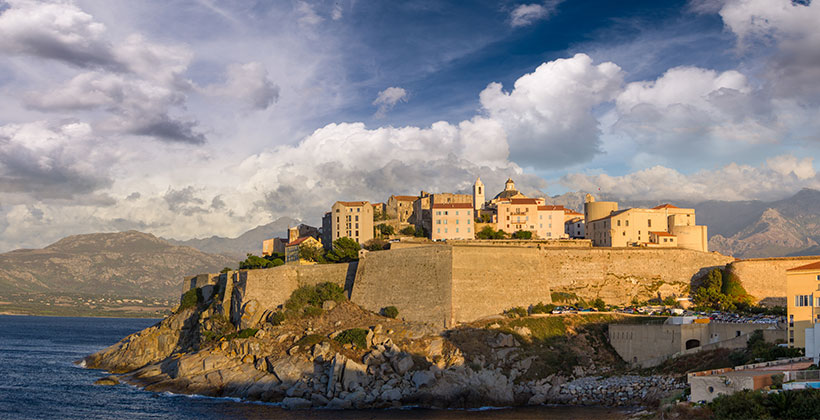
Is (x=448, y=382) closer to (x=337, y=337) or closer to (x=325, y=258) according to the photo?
(x=337, y=337)

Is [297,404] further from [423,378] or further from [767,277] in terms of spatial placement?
[767,277]

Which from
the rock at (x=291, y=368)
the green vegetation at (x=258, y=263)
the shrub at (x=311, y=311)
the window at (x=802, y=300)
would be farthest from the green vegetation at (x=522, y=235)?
the window at (x=802, y=300)

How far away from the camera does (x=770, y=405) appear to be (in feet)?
87.5

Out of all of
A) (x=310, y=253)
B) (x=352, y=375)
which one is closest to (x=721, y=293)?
(x=352, y=375)

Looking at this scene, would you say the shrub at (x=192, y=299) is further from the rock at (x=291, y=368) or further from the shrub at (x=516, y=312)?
the shrub at (x=516, y=312)

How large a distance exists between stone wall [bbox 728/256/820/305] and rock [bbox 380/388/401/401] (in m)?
33.5

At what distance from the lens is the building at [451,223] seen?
75.5 metres

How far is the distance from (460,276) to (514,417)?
54.6 feet

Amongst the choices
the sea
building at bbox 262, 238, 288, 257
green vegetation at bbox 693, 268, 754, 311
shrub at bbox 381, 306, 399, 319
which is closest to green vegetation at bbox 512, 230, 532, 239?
green vegetation at bbox 693, 268, 754, 311

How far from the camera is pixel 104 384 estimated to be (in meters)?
57.3

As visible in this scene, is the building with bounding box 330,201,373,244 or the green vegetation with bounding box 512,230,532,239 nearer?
the green vegetation with bounding box 512,230,532,239

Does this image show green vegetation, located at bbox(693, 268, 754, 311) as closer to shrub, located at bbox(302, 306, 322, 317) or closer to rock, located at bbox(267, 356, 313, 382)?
shrub, located at bbox(302, 306, 322, 317)

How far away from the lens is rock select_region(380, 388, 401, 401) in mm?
46719

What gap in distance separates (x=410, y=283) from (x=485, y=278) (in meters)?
6.46
